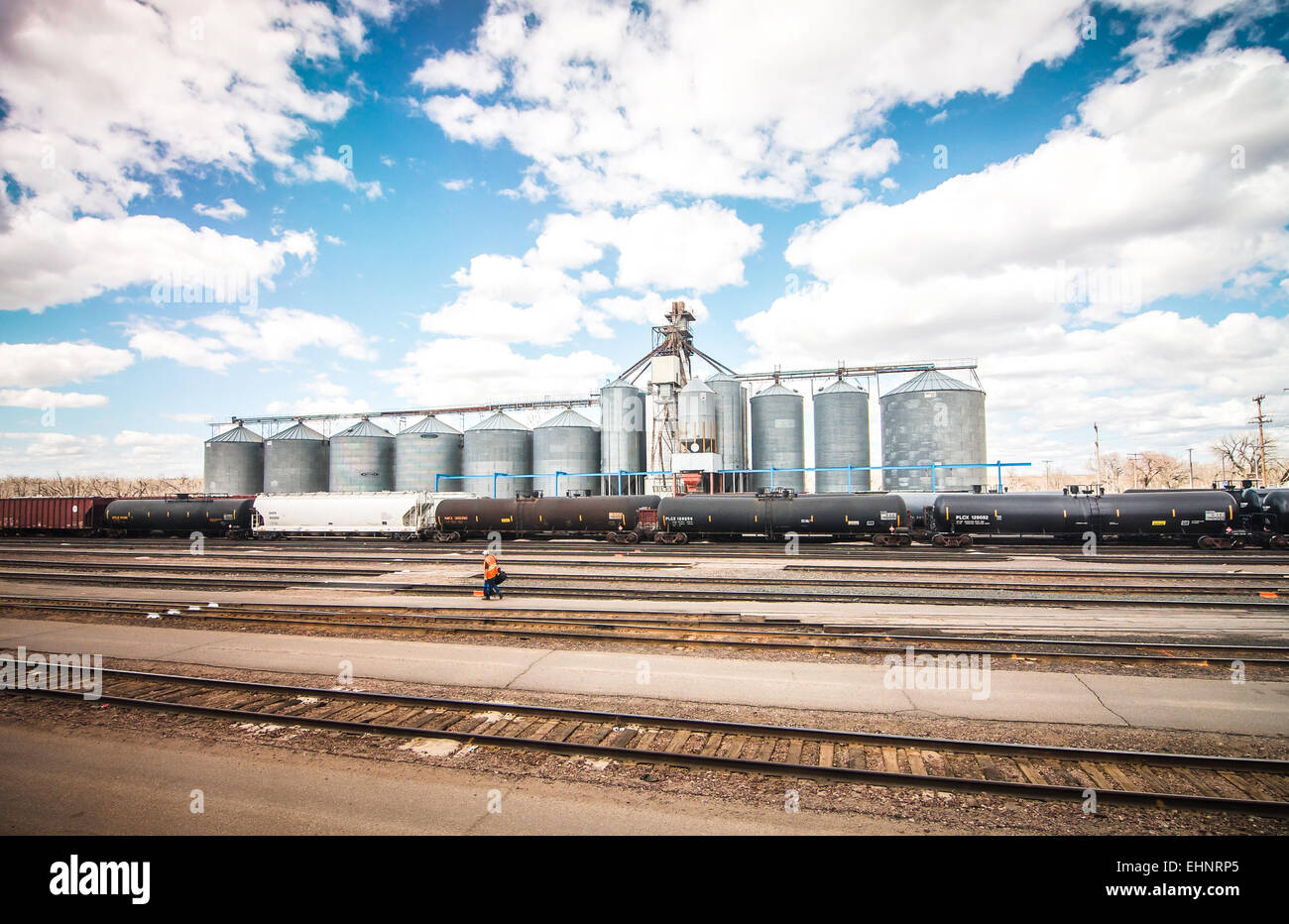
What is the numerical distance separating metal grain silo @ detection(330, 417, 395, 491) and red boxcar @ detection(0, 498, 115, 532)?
25258mm

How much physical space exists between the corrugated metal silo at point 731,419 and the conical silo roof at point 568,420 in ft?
47.5

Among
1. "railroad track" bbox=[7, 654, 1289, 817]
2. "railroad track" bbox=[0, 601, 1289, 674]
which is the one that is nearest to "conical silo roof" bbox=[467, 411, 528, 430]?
"railroad track" bbox=[0, 601, 1289, 674]

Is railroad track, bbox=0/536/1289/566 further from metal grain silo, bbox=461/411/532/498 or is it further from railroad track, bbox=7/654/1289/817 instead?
metal grain silo, bbox=461/411/532/498

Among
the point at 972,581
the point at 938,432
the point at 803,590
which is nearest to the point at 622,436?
the point at 938,432

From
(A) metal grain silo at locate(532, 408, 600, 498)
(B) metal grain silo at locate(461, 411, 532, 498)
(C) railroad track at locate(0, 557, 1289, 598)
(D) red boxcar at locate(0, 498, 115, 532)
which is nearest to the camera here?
(C) railroad track at locate(0, 557, 1289, 598)

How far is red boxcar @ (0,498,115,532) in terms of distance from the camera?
48.2m

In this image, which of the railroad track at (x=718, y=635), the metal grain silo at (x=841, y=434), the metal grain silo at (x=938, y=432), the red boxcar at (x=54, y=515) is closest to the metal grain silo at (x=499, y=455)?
the red boxcar at (x=54, y=515)

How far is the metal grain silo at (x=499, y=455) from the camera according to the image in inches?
2697

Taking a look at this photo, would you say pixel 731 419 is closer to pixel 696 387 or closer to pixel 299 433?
pixel 696 387

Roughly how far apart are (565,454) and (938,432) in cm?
3703

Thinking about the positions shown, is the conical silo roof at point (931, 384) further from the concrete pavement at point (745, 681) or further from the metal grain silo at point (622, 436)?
the concrete pavement at point (745, 681)
